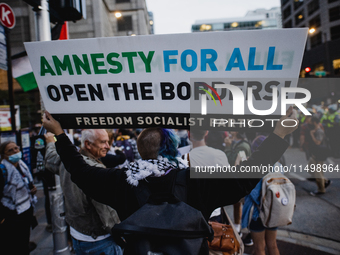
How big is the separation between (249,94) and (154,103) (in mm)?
751

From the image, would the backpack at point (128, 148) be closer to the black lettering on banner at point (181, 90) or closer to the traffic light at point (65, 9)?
the traffic light at point (65, 9)

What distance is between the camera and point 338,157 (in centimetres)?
→ 884

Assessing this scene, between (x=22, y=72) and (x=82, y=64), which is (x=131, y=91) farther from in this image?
(x=22, y=72)

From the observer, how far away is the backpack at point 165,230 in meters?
1.17

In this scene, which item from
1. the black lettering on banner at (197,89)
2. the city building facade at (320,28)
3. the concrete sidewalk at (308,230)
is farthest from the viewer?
the city building facade at (320,28)

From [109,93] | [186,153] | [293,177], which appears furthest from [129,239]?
[293,177]

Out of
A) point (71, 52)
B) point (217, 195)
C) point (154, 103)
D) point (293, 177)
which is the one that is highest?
point (71, 52)

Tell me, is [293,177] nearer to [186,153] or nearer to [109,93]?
[186,153]

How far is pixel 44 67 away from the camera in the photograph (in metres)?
1.84

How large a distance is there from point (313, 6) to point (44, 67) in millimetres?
43802

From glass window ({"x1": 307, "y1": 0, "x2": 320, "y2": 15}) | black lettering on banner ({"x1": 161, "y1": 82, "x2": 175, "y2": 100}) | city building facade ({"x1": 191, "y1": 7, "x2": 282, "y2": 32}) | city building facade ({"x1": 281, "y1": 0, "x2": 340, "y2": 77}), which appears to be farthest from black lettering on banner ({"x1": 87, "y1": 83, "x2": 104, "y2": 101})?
city building facade ({"x1": 191, "y1": 7, "x2": 282, "y2": 32})

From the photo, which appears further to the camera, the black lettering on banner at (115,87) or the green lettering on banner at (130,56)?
the black lettering on banner at (115,87)

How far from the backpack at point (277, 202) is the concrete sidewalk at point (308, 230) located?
1.32 meters

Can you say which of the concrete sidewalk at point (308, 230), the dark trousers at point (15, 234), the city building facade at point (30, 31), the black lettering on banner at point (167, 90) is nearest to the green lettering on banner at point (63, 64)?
the black lettering on banner at point (167, 90)
